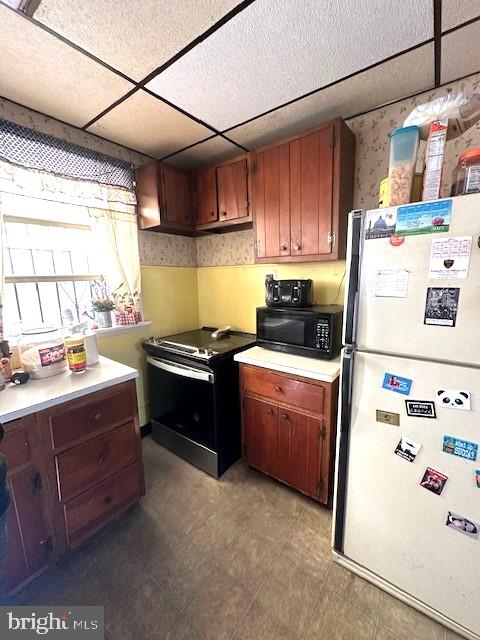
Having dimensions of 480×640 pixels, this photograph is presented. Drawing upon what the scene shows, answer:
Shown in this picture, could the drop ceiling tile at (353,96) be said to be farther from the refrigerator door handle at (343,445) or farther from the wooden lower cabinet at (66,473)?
the wooden lower cabinet at (66,473)

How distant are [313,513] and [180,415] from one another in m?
1.08

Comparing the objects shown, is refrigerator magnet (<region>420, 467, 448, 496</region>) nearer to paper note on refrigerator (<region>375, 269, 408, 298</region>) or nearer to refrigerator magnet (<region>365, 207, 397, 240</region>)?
paper note on refrigerator (<region>375, 269, 408, 298</region>)

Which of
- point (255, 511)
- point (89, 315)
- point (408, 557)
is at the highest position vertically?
point (89, 315)

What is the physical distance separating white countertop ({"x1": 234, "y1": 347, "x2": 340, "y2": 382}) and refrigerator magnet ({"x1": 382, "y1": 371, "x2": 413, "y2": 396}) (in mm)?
341

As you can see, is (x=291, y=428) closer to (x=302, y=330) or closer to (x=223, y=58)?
(x=302, y=330)

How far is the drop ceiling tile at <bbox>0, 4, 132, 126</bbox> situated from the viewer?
1.05 m

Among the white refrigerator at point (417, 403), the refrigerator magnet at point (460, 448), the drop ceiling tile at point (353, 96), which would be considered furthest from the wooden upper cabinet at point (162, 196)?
the refrigerator magnet at point (460, 448)

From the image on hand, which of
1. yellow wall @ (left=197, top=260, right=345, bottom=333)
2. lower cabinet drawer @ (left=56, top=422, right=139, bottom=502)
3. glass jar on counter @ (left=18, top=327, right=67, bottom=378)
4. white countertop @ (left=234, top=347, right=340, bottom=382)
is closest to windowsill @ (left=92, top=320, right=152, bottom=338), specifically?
glass jar on counter @ (left=18, top=327, right=67, bottom=378)

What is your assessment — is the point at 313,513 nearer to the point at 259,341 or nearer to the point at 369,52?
the point at 259,341

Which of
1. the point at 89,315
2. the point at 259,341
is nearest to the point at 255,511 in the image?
the point at 259,341

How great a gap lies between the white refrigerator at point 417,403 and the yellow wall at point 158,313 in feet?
5.60

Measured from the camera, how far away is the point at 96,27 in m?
1.02

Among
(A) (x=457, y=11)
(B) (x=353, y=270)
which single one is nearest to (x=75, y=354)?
(B) (x=353, y=270)

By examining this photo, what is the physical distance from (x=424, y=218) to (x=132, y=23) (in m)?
1.31
